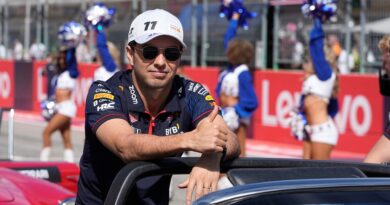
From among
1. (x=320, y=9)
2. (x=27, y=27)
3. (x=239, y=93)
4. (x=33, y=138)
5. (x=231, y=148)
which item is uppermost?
(x=27, y=27)

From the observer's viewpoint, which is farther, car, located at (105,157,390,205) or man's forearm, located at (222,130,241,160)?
man's forearm, located at (222,130,241,160)

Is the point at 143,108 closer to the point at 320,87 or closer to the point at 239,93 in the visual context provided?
the point at 320,87

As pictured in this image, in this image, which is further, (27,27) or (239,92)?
(27,27)

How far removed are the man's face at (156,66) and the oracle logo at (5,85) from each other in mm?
21542

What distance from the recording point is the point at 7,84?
25250 mm

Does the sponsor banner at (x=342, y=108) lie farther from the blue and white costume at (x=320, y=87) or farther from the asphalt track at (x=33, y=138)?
the asphalt track at (x=33, y=138)

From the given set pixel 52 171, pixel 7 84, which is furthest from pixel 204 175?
pixel 7 84

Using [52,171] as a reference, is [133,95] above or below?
above

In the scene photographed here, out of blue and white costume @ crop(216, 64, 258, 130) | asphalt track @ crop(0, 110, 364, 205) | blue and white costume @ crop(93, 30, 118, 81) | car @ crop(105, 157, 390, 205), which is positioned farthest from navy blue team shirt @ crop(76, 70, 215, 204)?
blue and white costume @ crop(93, 30, 118, 81)

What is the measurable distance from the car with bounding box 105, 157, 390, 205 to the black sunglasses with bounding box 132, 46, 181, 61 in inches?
21.0

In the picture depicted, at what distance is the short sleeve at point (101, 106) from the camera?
3.84 meters

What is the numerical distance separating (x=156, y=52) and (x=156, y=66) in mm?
56

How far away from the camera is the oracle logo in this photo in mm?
25156

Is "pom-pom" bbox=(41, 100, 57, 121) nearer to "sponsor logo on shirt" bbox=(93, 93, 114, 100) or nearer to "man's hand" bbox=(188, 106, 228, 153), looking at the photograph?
"sponsor logo on shirt" bbox=(93, 93, 114, 100)
